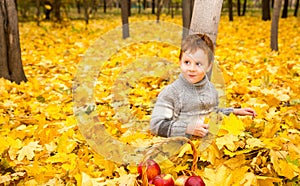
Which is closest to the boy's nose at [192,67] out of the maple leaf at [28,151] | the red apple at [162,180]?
the red apple at [162,180]

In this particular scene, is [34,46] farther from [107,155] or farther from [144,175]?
[144,175]

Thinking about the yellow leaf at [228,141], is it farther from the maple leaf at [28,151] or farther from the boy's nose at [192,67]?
the maple leaf at [28,151]

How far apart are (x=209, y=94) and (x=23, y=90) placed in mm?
2922

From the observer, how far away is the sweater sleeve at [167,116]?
233 centimetres

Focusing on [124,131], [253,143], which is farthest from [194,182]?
[124,131]

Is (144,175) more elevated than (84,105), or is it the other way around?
(144,175)

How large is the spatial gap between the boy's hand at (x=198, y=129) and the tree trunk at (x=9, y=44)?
3.46 m

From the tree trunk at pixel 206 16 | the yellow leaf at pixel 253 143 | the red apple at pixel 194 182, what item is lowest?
the yellow leaf at pixel 253 143

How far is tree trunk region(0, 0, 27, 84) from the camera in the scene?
4.69 m

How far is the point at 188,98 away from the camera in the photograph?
7.95 feet

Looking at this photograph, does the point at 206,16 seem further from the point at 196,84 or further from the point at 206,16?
the point at 196,84

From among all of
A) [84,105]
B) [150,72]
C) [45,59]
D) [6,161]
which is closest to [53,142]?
[6,161]

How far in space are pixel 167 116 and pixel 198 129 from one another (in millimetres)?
247

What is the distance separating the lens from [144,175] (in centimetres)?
→ 168
